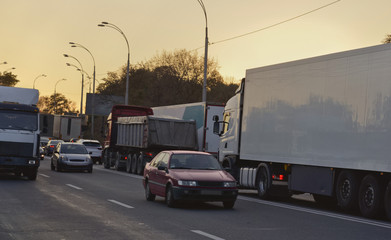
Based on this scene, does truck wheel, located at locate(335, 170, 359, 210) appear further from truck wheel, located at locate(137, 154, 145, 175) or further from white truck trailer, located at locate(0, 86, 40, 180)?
truck wheel, located at locate(137, 154, 145, 175)

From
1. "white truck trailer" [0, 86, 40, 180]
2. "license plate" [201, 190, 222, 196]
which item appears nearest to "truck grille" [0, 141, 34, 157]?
Answer: "white truck trailer" [0, 86, 40, 180]

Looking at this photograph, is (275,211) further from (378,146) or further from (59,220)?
(59,220)

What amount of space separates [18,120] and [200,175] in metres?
11.6

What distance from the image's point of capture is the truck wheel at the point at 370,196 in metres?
14.2

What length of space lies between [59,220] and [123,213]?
1827 mm

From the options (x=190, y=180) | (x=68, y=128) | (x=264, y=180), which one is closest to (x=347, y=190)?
(x=190, y=180)

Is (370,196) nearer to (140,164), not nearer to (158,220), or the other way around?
(158,220)

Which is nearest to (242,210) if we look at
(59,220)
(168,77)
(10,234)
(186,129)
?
(59,220)

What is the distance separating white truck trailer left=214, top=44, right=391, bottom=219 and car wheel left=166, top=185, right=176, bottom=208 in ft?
11.6

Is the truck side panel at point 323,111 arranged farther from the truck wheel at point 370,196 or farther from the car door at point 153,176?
the car door at point 153,176

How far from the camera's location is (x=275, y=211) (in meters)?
15.8

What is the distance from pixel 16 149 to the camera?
24828mm

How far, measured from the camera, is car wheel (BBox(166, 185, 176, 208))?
609 inches

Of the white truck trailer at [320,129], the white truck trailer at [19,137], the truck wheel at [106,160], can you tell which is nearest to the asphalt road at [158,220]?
the white truck trailer at [320,129]
